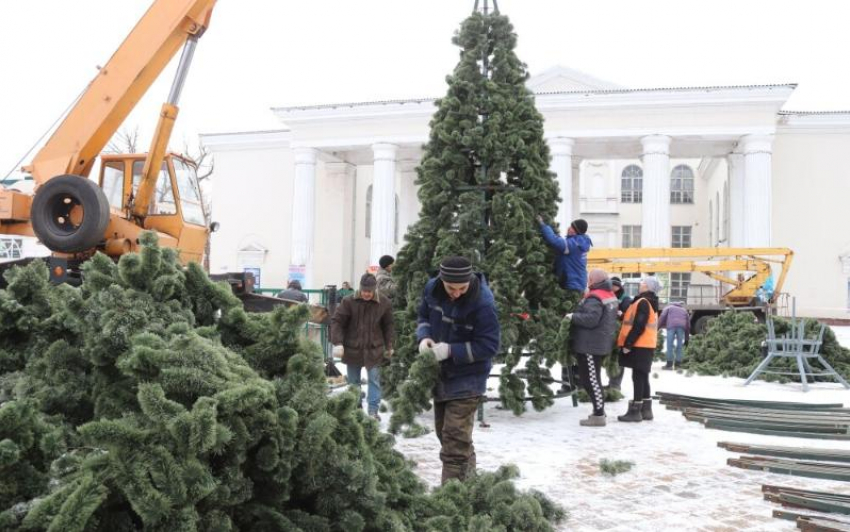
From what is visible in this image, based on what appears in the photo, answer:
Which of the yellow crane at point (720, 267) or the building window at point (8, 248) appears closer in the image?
the building window at point (8, 248)

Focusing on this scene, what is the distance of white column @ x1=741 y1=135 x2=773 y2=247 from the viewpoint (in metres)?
35.0

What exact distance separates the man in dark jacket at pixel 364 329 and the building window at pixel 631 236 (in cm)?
4383

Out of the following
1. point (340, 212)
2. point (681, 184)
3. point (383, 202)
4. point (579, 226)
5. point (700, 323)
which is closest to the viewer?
point (579, 226)

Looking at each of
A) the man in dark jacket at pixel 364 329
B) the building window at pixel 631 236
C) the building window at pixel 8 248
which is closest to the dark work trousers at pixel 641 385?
the man in dark jacket at pixel 364 329

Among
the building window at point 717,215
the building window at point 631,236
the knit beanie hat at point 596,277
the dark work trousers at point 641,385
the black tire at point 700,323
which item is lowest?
the black tire at point 700,323

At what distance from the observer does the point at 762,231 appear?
34.9m

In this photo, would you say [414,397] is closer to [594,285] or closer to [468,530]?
[468,530]

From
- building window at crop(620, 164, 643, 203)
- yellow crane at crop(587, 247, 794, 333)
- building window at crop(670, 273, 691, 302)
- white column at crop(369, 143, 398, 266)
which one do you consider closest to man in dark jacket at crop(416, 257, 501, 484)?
yellow crane at crop(587, 247, 794, 333)

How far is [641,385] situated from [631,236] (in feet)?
140

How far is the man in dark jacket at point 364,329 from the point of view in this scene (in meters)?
8.02

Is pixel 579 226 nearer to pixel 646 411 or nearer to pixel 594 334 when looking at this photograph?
pixel 594 334

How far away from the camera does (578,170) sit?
1612 inches

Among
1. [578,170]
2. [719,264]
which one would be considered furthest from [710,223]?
[719,264]

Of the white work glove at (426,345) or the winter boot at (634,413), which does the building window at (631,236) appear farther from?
the white work glove at (426,345)
